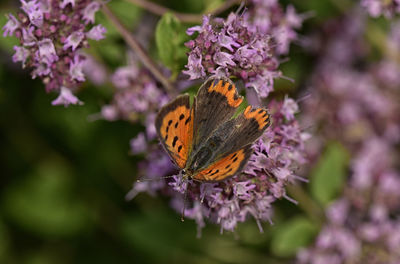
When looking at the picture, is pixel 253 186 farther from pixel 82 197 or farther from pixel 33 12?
pixel 82 197

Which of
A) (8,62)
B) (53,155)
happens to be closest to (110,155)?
(53,155)

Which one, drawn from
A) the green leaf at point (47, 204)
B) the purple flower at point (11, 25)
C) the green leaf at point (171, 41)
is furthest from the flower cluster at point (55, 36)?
the green leaf at point (47, 204)

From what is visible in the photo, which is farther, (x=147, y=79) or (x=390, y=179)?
(x=390, y=179)

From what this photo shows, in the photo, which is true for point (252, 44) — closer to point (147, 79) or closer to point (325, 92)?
point (147, 79)

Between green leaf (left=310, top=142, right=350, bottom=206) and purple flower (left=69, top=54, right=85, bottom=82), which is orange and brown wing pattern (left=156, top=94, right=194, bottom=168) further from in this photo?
green leaf (left=310, top=142, right=350, bottom=206)

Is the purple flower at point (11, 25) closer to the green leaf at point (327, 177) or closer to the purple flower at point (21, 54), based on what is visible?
the purple flower at point (21, 54)

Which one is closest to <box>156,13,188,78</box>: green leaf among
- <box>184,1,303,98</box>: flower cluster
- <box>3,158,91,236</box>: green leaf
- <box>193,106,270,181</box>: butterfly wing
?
<box>184,1,303,98</box>: flower cluster
